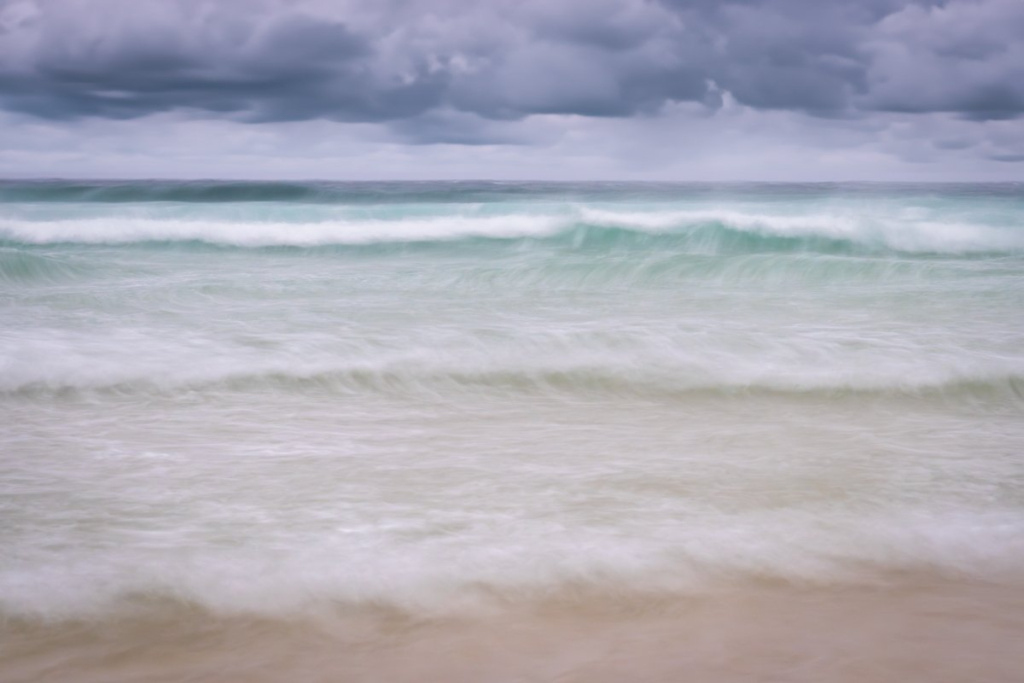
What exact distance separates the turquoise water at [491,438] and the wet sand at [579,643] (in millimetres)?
107

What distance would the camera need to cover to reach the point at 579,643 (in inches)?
92.6

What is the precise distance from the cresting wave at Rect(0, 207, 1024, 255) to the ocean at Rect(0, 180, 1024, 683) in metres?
8.45

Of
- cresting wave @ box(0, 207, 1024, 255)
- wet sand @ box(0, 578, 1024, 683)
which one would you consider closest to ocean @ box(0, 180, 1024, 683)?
wet sand @ box(0, 578, 1024, 683)

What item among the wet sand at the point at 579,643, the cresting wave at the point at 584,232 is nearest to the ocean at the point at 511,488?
the wet sand at the point at 579,643

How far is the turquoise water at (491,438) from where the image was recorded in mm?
2797

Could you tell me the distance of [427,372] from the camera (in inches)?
215

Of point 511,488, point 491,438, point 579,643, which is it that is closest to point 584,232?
point 491,438

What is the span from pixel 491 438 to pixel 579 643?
6.21 ft

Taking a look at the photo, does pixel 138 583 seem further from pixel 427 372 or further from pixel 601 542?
pixel 427 372

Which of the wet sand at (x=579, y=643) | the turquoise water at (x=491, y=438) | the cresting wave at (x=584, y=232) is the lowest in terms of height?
the wet sand at (x=579, y=643)

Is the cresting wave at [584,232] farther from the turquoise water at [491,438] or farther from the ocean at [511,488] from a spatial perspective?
the ocean at [511,488]

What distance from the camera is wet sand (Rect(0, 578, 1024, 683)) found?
221 centimetres

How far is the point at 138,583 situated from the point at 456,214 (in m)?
17.9

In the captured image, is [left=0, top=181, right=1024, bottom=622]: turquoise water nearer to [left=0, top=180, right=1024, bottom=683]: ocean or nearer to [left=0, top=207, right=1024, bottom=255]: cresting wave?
[left=0, top=180, right=1024, bottom=683]: ocean
